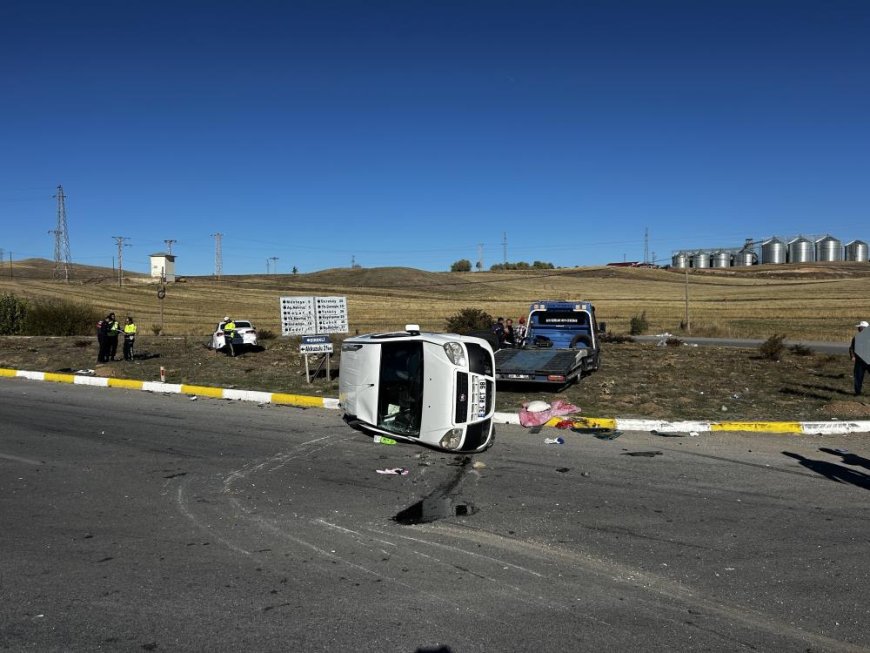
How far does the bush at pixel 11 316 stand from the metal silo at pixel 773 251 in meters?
119

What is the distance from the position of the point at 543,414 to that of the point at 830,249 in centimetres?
13078

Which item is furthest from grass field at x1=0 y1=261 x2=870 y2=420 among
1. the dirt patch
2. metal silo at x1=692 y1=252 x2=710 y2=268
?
metal silo at x1=692 y1=252 x2=710 y2=268

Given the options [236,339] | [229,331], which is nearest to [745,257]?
[236,339]

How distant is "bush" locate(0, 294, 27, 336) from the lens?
122ft

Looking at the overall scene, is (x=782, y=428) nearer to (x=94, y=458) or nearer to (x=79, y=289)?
(x=94, y=458)

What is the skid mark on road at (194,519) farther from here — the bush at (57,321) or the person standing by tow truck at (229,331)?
the bush at (57,321)

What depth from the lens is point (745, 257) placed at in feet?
406

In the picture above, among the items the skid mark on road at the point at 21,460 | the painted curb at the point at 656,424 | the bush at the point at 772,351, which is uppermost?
the bush at the point at 772,351

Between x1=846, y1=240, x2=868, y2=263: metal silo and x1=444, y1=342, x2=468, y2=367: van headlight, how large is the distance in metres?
135

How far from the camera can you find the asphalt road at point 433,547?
4422 millimetres

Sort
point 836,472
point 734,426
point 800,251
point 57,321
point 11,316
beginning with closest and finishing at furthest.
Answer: point 836,472 < point 734,426 < point 57,321 < point 11,316 < point 800,251

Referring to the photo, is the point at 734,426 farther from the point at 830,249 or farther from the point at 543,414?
the point at 830,249

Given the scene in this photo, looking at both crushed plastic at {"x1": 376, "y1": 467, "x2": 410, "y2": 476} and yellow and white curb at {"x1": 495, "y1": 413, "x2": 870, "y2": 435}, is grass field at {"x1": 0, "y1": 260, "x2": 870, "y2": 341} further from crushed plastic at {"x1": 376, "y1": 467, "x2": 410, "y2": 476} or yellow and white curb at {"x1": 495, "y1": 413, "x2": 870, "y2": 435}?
crushed plastic at {"x1": 376, "y1": 467, "x2": 410, "y2": 476}

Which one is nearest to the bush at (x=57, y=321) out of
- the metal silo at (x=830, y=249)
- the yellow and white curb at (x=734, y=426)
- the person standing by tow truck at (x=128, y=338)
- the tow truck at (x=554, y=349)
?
the person standing by tow truck at (x=128, y=338)
